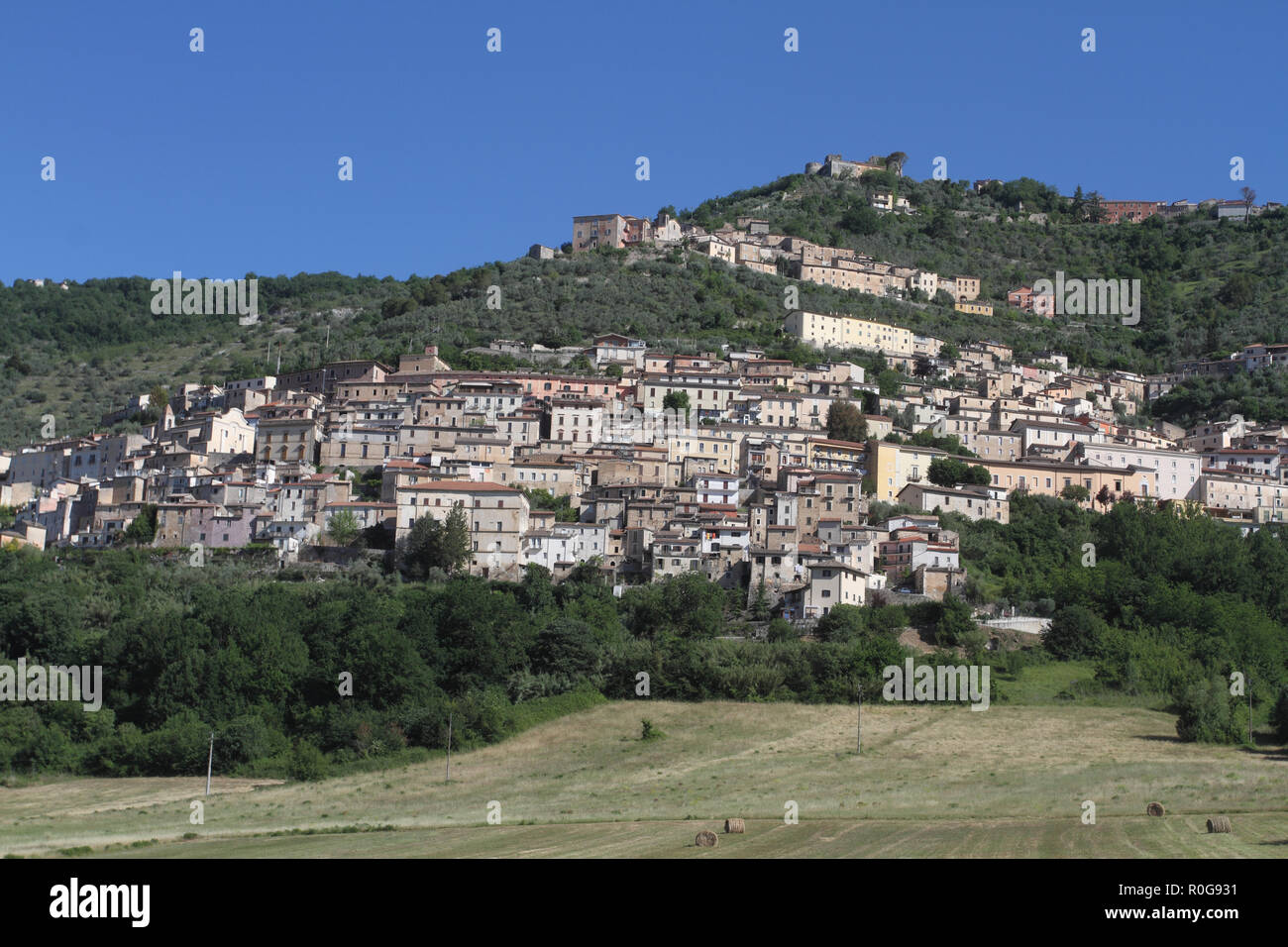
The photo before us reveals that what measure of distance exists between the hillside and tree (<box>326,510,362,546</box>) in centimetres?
3329

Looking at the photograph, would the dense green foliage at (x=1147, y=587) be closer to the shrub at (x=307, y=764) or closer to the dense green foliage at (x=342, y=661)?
the dense green foliage at (x=342, y=661)

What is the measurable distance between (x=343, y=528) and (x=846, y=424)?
35.7m

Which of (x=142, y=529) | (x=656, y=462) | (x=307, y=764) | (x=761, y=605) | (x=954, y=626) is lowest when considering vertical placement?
(x=307, y=764)

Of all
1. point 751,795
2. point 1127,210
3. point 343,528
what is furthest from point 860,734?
point 1127,210

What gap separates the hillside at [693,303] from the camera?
124m

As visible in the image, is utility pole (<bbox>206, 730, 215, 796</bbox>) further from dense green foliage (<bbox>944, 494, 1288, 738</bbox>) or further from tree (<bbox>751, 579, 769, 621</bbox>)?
dense green foliage (<bbox>944, 494, 1288, 738</bbox>)

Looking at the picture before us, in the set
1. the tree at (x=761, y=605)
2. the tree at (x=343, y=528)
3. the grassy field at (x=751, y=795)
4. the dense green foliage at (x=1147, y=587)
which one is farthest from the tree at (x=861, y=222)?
the grassy field at (x=751, y=795)

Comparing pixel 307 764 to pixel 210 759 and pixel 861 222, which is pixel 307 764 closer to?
pixel 210 759

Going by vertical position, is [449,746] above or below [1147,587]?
below

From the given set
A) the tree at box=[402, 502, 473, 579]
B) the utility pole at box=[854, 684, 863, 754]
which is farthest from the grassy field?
the tree at box=[402, 502, 473, 579]

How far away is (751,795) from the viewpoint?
4431cm

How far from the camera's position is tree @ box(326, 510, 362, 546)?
243 feet

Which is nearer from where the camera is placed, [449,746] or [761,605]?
[449,746]
